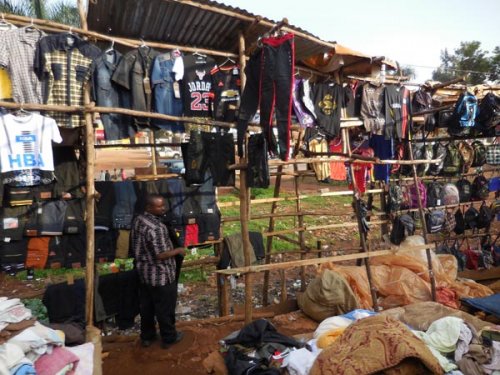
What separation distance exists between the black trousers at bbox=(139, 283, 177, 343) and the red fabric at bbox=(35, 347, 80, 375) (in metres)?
1.29

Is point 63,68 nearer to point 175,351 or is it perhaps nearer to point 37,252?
point 37,252

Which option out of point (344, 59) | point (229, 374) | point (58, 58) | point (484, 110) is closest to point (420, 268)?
point (484, 110)

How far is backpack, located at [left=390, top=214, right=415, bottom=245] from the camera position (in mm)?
7465

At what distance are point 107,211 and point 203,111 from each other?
2.08 meters

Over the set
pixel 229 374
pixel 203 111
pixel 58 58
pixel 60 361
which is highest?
pixel 58 58

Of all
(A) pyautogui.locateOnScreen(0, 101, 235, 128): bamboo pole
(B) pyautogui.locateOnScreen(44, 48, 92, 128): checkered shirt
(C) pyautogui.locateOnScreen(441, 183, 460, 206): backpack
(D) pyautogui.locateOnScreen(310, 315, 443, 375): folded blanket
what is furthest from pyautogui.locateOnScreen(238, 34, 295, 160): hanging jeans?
(C) pyautogui.locateOnScreen(441, 183, 460, 206): backpack

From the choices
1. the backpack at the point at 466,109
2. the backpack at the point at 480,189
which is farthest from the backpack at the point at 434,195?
the backpack at the point at 466,109

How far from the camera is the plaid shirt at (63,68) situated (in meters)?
4.10

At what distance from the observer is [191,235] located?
5.59 m

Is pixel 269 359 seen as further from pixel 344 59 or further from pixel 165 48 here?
pixel 344 59

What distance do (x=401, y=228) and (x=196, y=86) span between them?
5.41m

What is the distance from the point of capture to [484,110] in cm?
662

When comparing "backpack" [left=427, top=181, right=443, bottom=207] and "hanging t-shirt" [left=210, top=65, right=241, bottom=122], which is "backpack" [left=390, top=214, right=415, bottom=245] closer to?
"backpack" [left=427, top=181, right=443, bottom=207]

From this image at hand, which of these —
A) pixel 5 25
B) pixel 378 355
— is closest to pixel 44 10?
pixel 5 25
